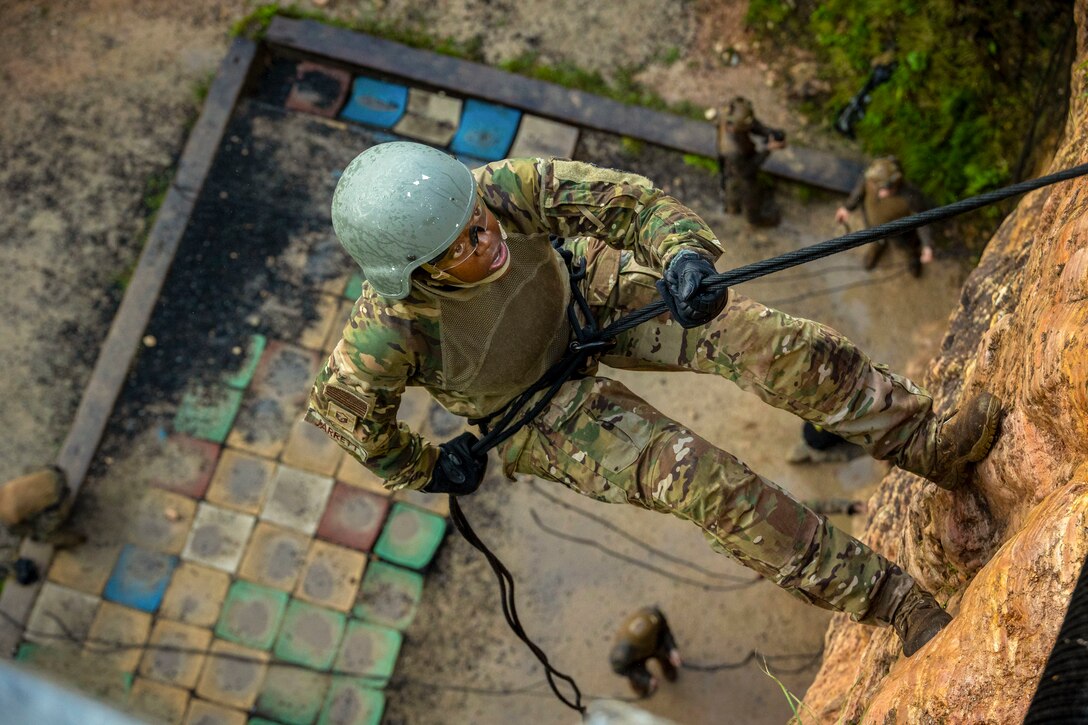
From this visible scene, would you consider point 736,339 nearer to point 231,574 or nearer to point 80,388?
point 231,574

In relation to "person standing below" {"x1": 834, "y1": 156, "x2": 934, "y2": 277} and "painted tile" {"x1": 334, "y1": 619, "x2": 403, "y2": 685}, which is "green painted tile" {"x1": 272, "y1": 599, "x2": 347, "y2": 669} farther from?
"person standing below" {"x1": 834, "y1": 156, "x2": 934, "y2": 277}

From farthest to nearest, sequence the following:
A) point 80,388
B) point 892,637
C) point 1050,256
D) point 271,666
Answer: point 80,388 → point 271,666 → point 892,637 → point 1050,256

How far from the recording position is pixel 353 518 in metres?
6.50

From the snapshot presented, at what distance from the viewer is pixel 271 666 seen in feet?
20.6

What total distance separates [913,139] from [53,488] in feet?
19.8

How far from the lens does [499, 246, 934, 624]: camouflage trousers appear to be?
140 inches

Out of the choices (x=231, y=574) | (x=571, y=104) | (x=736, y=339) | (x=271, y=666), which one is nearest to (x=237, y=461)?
(x=231, y=574)

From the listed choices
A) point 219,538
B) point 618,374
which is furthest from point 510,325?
point 219,538

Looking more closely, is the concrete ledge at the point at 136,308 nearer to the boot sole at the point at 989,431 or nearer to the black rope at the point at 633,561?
Result: the black rope at the point at 633,561

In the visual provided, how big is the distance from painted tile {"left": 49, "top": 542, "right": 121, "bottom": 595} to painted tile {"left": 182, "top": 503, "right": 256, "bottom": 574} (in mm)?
526

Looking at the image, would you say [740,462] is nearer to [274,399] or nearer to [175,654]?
[274,399]

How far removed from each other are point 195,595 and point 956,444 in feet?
15.9

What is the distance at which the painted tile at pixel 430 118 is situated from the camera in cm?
740

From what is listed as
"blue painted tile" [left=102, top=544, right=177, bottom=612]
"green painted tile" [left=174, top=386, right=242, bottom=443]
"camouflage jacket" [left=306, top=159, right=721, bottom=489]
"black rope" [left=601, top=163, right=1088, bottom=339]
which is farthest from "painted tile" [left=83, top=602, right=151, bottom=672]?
"black rope" [left=601, top=163, right=1088, bottom=339]
